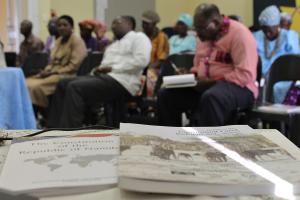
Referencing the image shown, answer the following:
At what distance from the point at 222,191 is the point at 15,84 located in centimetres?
199

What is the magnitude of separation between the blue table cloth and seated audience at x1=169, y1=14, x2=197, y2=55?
2.98m

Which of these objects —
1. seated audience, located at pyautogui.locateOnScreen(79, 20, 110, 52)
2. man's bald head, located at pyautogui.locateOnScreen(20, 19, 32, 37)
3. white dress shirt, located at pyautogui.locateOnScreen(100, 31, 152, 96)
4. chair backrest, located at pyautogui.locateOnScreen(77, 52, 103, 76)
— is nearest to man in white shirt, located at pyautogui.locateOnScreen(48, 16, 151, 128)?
white dress shirt, located at pyautogui.locateOnScreen(100, 31, 152, 96)

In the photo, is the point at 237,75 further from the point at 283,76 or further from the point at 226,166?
the point at 226,166

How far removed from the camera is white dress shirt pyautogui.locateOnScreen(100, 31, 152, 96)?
11.1 feet

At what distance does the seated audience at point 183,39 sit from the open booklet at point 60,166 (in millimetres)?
4575

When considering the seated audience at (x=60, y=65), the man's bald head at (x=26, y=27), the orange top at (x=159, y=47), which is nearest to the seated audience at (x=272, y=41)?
the orange top at (x=159, y=47)

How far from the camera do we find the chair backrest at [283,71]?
2.64m

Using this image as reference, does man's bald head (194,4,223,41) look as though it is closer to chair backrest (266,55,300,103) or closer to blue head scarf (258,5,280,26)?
chair backrest (266,55,300,103)

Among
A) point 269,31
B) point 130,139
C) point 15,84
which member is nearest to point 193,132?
point 130,139

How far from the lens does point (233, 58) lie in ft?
8.70

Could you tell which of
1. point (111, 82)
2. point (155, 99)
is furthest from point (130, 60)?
point (155, 99)

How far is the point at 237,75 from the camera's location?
8.45 ft

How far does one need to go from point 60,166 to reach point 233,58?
7.13ft

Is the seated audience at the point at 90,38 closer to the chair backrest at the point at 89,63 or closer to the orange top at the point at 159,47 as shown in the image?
the orange top at the point at 159,47
